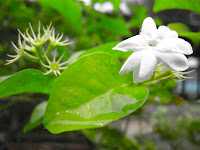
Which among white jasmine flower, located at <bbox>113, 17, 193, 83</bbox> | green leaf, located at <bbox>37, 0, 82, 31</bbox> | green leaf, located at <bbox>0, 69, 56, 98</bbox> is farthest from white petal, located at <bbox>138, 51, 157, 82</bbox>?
green leaf, located at <bbox>37, 0, 82, 31</bbox>

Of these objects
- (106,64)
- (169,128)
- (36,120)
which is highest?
(106,64)

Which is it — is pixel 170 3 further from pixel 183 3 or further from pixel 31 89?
pixel 31 89

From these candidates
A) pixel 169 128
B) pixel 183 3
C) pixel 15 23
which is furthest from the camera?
pixel 169 128

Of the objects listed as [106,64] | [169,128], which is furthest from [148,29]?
[169,128]

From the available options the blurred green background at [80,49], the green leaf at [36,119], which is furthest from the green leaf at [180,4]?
the green leaf at [36,119]

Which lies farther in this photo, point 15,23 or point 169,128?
point 169,128

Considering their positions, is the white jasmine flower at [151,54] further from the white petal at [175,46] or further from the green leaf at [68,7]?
the green leaf at [68,7]
